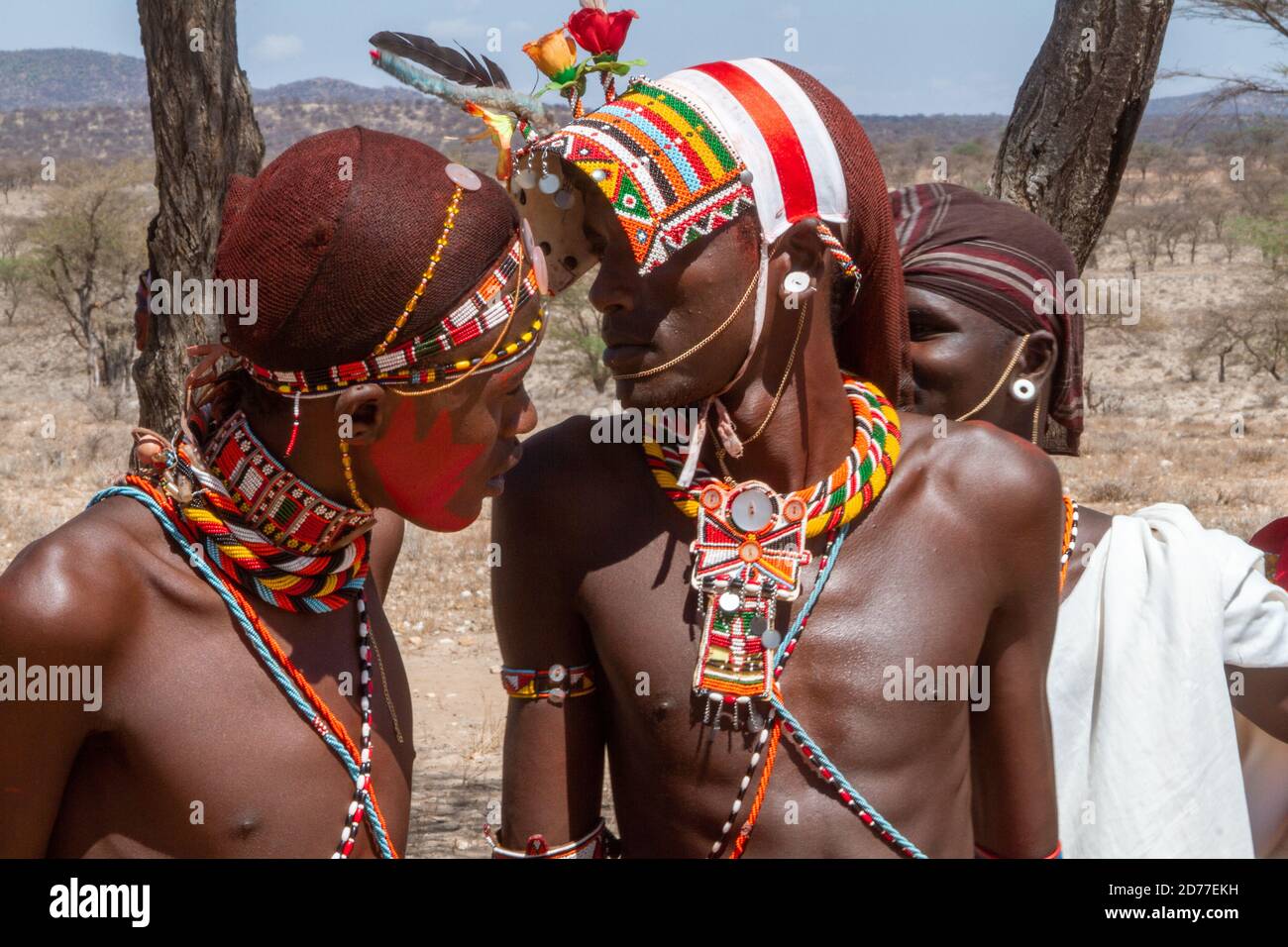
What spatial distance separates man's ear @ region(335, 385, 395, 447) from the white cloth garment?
1.48 meters

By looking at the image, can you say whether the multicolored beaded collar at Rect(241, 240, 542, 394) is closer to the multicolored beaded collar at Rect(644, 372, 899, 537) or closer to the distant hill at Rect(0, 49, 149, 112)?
the multicolored beaded collar at Rect(644, 372, 899, 537)

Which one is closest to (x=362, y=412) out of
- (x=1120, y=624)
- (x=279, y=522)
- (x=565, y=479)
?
(x=279, y=522)

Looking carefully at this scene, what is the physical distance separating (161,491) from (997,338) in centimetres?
168

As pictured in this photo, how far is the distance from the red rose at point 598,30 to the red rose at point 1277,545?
1.78 meters

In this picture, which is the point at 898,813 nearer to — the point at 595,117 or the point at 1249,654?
the point at 1249,654

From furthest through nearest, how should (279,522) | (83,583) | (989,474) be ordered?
1. (989,474)
2. (279,522)
3. (83,583)

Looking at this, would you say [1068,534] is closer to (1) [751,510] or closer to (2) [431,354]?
(1) [751,510]

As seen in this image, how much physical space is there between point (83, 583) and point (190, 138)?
336 cm

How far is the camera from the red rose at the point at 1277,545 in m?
3.09

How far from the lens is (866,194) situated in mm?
2328

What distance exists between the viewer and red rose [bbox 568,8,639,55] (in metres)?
2.36

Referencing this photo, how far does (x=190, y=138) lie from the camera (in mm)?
4832
